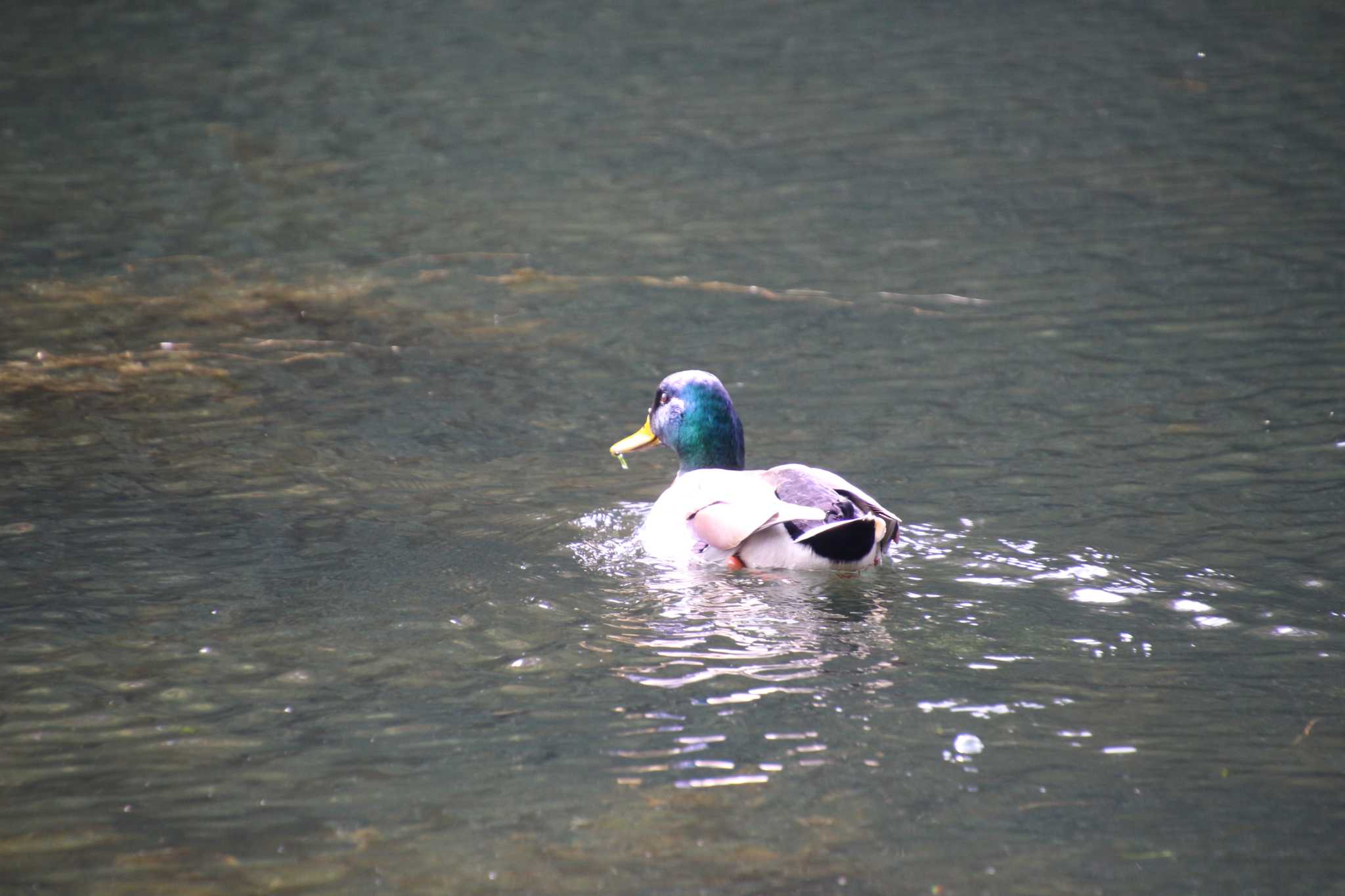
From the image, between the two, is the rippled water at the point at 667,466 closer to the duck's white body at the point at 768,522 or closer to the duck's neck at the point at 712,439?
the duck's white body at the point at 768,522

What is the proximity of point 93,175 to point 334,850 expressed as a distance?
33.9ft

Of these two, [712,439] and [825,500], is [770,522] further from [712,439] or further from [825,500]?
[712,439]

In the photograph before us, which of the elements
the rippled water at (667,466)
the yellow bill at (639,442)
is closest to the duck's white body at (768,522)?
the rippled water at (667,466)

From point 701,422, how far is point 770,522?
46.6 inches

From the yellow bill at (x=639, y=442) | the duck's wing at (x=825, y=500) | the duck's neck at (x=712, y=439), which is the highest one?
the duck's wing at (x=825, y=500)

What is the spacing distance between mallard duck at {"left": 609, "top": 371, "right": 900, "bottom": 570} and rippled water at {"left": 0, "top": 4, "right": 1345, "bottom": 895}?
6.6 inches

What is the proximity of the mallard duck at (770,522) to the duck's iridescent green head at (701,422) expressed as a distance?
0.19m

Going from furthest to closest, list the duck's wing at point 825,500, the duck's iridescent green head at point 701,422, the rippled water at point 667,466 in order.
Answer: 1. the duck's iridescent green head at point 701,422
2. the duck's wing at point 825,500
3. the rippled water at point 667,466

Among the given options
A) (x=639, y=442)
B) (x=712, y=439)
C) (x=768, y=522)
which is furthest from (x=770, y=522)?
(x=639, y=442)

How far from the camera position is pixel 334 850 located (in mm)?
4199

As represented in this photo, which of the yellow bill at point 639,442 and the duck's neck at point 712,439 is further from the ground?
the duck's neck at point 712,439

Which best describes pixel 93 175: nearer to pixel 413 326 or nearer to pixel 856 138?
pixel 413 326

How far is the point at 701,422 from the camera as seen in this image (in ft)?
23.3

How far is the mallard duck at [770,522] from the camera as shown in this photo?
19.6 ft
